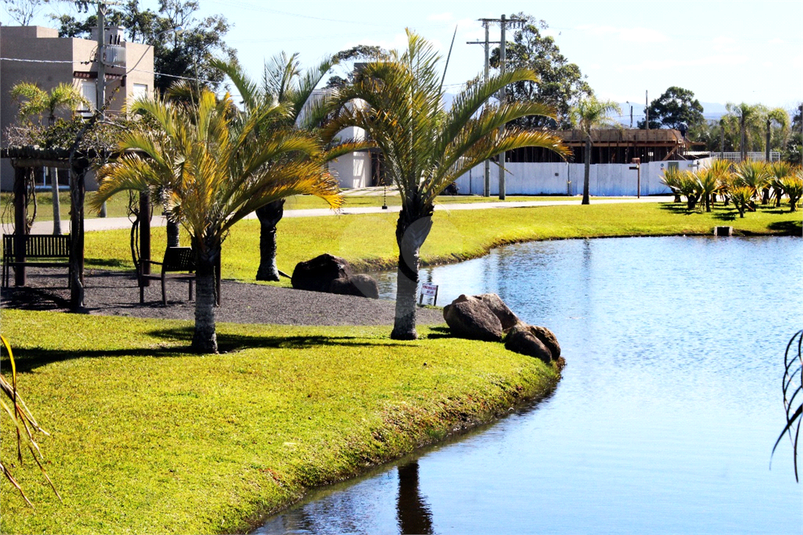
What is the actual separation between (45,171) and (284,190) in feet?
127

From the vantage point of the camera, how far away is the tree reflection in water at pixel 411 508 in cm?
882

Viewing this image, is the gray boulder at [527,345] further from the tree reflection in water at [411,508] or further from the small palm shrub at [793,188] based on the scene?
the small palm shrub at [793,188]

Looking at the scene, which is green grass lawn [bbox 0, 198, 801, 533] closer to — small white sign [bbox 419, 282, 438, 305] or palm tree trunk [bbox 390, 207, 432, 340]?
palm tree trunk [bbox 390, 207, 432, 340]

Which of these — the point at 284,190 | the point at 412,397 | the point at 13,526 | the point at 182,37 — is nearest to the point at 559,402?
the point at 412,397

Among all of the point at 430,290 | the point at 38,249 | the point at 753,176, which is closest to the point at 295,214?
the point at 430,290

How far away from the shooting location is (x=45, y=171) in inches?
1901

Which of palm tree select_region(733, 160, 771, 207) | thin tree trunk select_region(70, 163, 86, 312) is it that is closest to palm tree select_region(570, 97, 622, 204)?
palm tree select_region(733, 160, 771, 207)

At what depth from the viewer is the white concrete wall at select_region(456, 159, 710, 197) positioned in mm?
65250

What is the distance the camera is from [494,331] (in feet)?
53.7

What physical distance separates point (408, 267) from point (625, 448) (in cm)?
522

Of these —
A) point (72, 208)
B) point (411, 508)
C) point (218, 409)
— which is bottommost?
point (411, 508)

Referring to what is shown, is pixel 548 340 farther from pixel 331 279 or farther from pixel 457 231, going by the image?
pixel 457 231

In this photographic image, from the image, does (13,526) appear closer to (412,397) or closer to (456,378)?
(412,397)

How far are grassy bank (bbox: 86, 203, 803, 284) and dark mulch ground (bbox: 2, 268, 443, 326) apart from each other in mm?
2874
